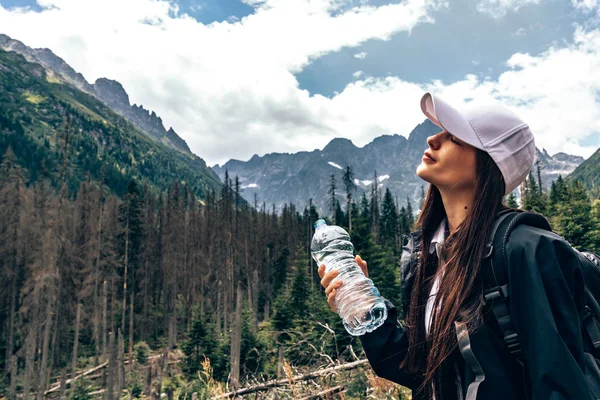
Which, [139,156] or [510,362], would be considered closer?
[510,362]

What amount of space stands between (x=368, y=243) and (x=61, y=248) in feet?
65.3

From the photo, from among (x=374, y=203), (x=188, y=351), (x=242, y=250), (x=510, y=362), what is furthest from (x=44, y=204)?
(x=510, y=362)

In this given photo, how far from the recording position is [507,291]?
1.19 meters

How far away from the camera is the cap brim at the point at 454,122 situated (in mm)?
1407

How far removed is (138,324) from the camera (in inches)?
1553

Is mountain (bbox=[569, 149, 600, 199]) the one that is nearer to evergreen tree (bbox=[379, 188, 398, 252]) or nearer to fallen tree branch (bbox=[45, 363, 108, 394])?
evergreen tree (bbox=[379, 188, 398, 252])

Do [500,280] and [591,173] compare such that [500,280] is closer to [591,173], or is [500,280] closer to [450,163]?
[450,163]

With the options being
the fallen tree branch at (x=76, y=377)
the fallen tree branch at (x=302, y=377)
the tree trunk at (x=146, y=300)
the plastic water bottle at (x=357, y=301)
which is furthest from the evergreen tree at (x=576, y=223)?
the tree trunk at (x=146, y=300)

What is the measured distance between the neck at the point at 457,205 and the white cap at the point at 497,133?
146mm

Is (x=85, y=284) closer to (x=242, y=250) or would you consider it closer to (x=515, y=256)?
(x=242, y=250)

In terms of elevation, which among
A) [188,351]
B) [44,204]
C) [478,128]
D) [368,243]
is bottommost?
[188,351]

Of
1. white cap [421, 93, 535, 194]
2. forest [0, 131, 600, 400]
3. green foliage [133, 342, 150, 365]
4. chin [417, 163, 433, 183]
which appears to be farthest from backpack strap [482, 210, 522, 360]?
green foliage [133, 342, 150, 365]

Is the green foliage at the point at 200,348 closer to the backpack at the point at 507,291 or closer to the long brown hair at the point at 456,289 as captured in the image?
the long brown hair at the point at 456,289

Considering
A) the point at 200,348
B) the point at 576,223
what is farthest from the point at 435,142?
the point at 576,223
